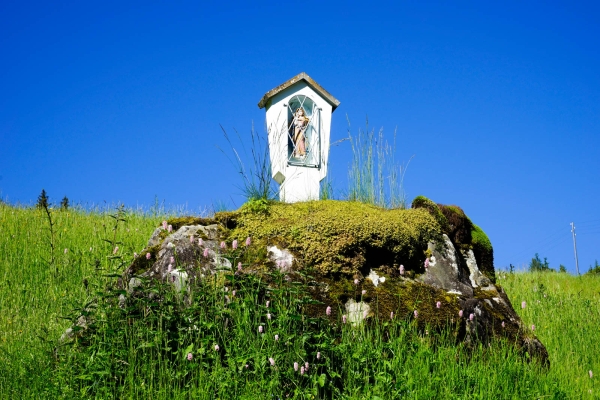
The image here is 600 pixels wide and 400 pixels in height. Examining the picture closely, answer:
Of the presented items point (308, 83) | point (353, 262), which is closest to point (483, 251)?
point (353, 262)

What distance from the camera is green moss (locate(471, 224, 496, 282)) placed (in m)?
7.28

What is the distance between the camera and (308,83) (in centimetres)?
861

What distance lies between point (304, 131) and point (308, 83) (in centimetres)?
79

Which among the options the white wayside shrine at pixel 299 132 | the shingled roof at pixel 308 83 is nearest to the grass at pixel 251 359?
the white wayside shrine at pixel 299 132

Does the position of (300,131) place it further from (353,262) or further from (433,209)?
(353,262)

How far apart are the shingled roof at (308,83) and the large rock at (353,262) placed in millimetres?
2671

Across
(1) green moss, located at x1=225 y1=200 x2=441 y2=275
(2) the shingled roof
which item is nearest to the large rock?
(1) green moss, located at x1=225 y1=200 x2=441 y2=275

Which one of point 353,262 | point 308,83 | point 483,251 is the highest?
point 308,83

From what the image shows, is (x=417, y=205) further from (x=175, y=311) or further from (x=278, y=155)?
(x=175, y=311)

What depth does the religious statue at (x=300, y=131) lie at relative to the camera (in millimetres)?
8555

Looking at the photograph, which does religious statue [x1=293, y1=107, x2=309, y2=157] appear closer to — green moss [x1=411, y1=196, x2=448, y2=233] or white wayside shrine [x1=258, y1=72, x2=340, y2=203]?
white wayside shrine [x1=258, y1=72, x2=340, y2=203]

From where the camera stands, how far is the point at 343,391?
4512 millimetres

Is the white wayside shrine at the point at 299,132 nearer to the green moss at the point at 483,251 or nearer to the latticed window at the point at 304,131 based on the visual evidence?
the latticed window at the point at 304,131

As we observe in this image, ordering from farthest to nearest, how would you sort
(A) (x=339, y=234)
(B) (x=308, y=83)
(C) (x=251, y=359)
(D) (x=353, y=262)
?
(B) (x=308, y=83), (A) (x=339, y=234), (D) (x=353, y=262), (C) (x=251, y=359)
